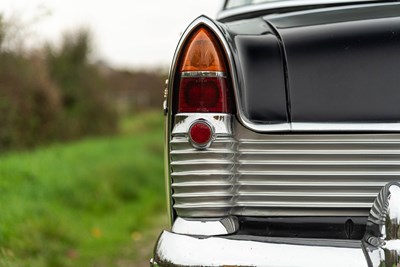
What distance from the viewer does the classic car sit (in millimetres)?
2293

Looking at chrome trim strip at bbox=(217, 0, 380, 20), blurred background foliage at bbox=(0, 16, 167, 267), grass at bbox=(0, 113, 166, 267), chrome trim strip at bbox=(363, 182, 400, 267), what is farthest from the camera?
blurred background foliage at bbox=(0, 16, 167, 267)

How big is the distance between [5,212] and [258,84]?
339 cm

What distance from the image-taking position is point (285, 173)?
233 cm

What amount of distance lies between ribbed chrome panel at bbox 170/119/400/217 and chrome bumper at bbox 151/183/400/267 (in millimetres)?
133

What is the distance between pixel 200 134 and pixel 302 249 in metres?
0.53

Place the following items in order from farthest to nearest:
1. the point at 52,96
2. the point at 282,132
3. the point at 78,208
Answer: the point at 52,96, the point at 78,208, the point at 282,132

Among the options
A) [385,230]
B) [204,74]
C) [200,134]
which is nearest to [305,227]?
[385,230]

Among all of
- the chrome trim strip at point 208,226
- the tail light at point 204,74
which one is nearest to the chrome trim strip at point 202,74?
the tail light at point 204,74

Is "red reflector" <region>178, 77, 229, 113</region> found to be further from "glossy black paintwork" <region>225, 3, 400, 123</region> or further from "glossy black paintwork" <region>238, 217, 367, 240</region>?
"glossy black paintwork" <region>238, 217, 367, 240</region>

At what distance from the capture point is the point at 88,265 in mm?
5188

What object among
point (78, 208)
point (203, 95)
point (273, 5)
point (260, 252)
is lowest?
point (78, 208)

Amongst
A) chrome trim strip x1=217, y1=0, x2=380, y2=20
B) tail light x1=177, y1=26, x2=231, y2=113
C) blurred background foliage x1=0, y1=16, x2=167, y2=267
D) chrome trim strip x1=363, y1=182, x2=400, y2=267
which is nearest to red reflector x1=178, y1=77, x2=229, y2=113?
tail light x1=177, y1=26, x2=231, y2=113

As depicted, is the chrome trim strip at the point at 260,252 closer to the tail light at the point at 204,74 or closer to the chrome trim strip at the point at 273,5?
the tail light at the point at 204,74

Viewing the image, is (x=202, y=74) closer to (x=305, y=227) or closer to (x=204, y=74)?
→ (x=204, y=74)
